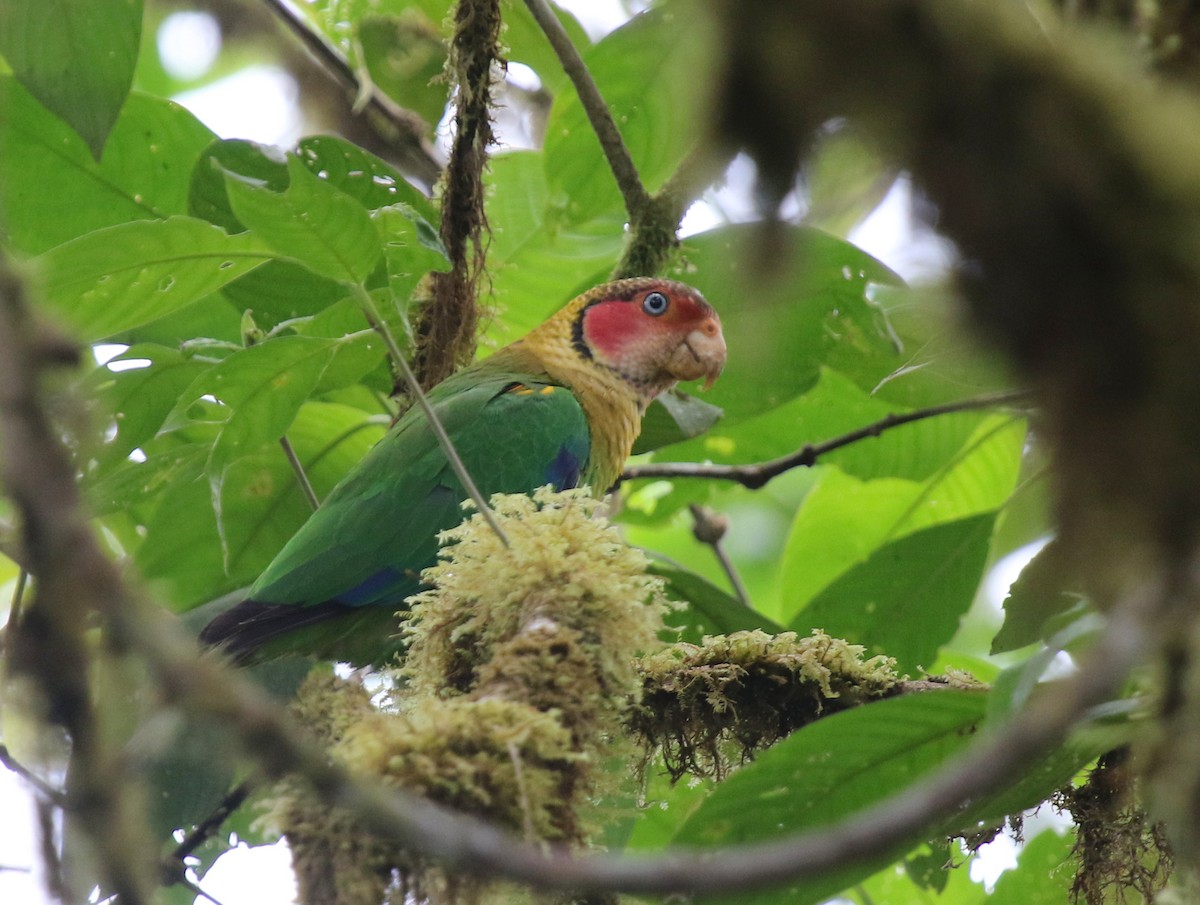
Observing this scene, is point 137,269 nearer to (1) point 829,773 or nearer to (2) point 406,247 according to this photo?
(2) point 406,247

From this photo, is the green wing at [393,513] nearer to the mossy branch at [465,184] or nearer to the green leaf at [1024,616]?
the mossy branch at [465,184]

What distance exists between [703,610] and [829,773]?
3.69 ft

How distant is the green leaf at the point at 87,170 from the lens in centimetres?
300

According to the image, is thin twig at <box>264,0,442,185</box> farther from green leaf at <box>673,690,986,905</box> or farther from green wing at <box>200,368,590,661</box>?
green leaf at <box>673,690,986,905</box>

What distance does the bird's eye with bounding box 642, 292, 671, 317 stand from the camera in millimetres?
3559

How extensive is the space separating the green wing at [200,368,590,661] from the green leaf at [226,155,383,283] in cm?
94

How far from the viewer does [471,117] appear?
283 centimetres

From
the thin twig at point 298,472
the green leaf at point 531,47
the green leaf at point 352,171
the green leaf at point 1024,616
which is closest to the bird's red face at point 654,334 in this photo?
the green leaf at point 531,47

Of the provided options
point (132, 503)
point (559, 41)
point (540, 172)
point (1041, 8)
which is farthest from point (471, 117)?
point (1041, 8)

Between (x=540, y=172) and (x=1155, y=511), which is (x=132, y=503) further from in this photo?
(x=1155, y=511)

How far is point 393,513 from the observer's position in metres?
2.93

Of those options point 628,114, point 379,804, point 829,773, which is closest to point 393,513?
point 628,114

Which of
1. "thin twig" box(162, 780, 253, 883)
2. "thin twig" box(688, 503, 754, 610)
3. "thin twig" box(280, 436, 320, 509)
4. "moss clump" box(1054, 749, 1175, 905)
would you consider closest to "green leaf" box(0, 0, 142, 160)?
"thin twig" box(280, 436, 320, 509)

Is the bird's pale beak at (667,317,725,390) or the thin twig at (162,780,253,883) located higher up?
the bird's pale beak at (667,317,725,390)
